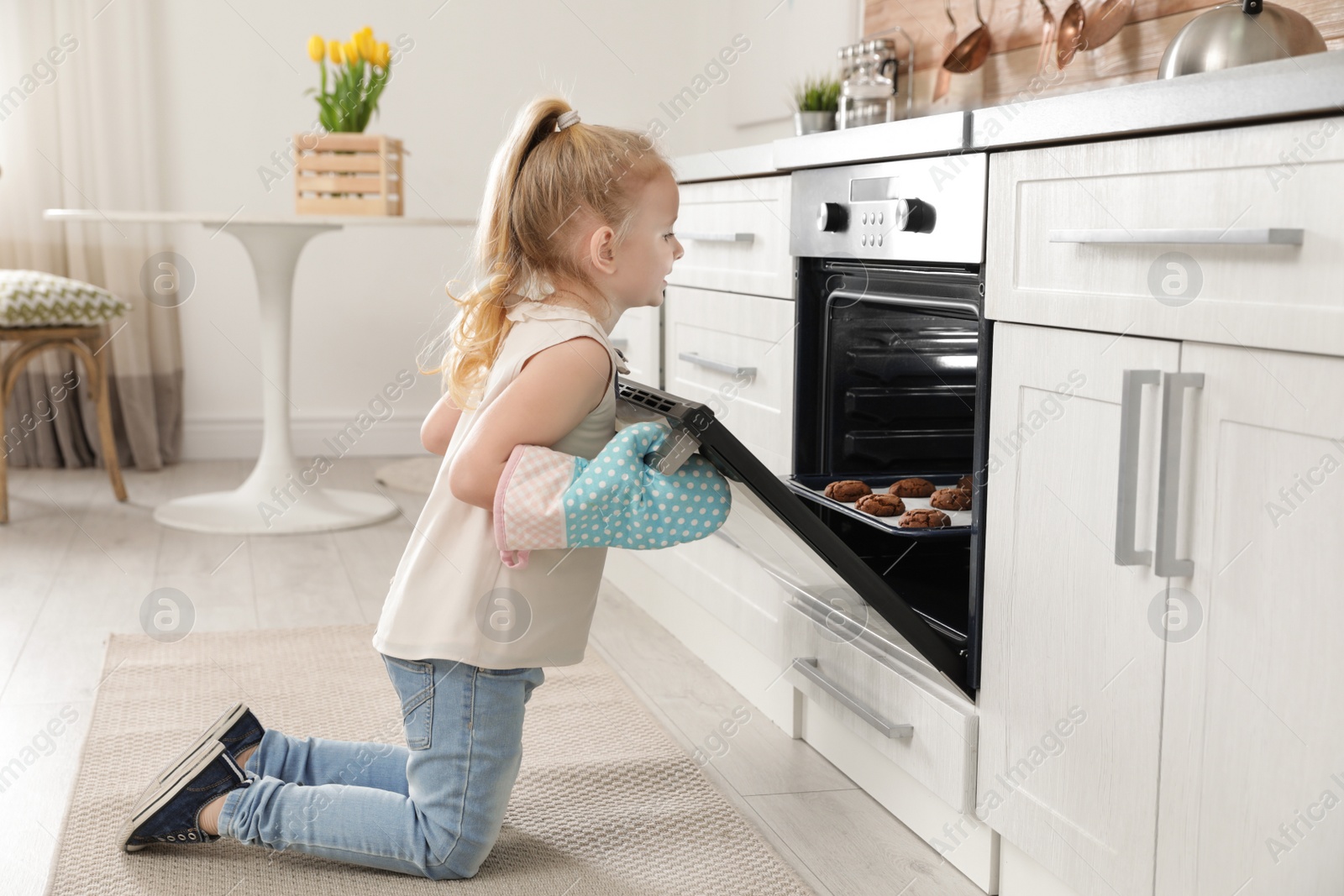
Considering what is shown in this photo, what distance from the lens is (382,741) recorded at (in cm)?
173

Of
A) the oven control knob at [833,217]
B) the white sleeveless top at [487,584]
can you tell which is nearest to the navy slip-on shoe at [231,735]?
the white sleeveless top at [487,584]

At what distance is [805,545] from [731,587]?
715mm

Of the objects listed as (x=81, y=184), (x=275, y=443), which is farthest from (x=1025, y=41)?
(x=81, y=184)

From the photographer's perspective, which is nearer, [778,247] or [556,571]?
[556,571]

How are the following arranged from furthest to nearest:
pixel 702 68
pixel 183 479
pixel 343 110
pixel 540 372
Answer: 1. pixel 702 68
2. pixel 183 479
3. pixel 343 110
4. pixel 540 372

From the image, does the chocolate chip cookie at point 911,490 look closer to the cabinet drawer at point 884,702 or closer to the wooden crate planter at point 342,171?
the cabinet drawer at point 884,702

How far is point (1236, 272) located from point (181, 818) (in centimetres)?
117

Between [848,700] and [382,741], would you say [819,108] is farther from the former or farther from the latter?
[382,741]

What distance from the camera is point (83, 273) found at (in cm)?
376

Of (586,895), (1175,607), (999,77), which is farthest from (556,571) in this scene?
(999,77)

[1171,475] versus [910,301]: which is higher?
[910,301]

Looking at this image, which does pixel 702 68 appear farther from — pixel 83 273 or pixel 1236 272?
pixel 1236 272

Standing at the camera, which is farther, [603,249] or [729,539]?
[729,539]

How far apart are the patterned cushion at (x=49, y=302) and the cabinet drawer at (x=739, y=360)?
1736mm
